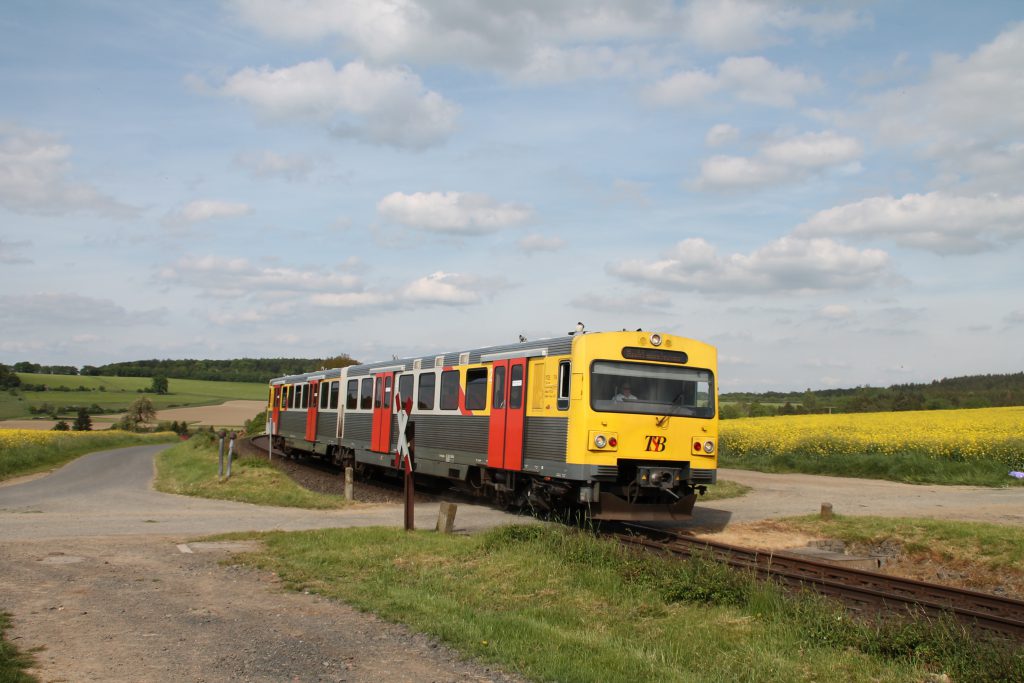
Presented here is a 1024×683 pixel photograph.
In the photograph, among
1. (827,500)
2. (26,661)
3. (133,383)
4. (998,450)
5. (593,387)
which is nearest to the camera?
(26,661)

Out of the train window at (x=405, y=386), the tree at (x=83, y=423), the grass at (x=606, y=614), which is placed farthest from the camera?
the tree at (x=83, y=423)

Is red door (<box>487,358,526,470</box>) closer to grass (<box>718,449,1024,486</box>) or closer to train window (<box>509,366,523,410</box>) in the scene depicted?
train window (<box>509,366,523,410</box>)

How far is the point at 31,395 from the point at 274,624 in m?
88.0

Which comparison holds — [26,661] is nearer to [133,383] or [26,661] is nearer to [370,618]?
[370,618]

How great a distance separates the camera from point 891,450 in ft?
87.4

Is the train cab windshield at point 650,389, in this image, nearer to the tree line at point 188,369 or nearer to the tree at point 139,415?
the tree at point 139,415

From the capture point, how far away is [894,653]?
22.3 feet

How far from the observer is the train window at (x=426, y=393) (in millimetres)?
19406

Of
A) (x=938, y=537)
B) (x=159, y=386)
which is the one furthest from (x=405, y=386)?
(x=159, y=386)

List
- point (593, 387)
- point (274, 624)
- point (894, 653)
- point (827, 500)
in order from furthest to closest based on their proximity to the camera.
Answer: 1. point (827, 500)
2. point (593, 387)
3. point (274, 624)
4. point (894, 653)

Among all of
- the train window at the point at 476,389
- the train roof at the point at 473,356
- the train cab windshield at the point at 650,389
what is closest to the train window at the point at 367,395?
the train roof at the point at 473,356

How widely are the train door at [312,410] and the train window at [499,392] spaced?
13.5 meters

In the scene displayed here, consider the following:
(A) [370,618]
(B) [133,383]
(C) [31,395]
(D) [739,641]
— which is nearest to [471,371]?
(A) [370,618]

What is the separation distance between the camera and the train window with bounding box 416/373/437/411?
19.4 meters
